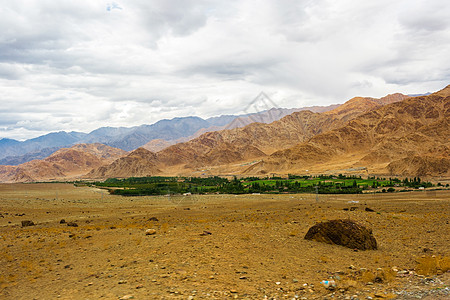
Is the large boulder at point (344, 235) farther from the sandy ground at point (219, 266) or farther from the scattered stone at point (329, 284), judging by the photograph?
the scattered stone at point (329, 284)

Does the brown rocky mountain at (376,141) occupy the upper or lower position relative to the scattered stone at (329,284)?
upper

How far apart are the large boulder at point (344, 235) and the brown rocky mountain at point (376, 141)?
112171 mm

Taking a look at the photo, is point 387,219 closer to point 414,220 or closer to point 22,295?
point 414,220

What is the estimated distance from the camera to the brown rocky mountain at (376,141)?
133 metres

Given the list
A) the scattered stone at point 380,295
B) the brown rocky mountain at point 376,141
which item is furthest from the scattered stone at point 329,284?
the brown rocky mountain at point 376,141

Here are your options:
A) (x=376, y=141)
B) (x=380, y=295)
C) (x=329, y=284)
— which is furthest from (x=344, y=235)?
(x=376, y=141)

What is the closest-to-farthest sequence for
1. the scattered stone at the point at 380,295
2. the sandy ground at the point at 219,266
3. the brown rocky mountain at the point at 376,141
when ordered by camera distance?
the scattered stone at the point at 380,295 → the sandy ground at the point at 219,266 → the brown rocky mountain at the point at 376,141

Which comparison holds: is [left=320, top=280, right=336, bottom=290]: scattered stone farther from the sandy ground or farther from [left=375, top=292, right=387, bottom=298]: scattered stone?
[left=375, top=292, right=387, bottom=298]: scattered stone

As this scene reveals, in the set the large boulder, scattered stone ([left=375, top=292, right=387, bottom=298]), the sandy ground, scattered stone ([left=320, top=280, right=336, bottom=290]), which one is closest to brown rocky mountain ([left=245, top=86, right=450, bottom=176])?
the large boulder

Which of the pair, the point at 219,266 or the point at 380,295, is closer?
the point at 380,295

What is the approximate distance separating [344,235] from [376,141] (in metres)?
166

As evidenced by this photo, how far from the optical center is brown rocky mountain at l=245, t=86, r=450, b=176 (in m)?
133

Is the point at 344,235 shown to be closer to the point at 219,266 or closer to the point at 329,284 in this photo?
the point at 329,284

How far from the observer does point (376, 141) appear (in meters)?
163
